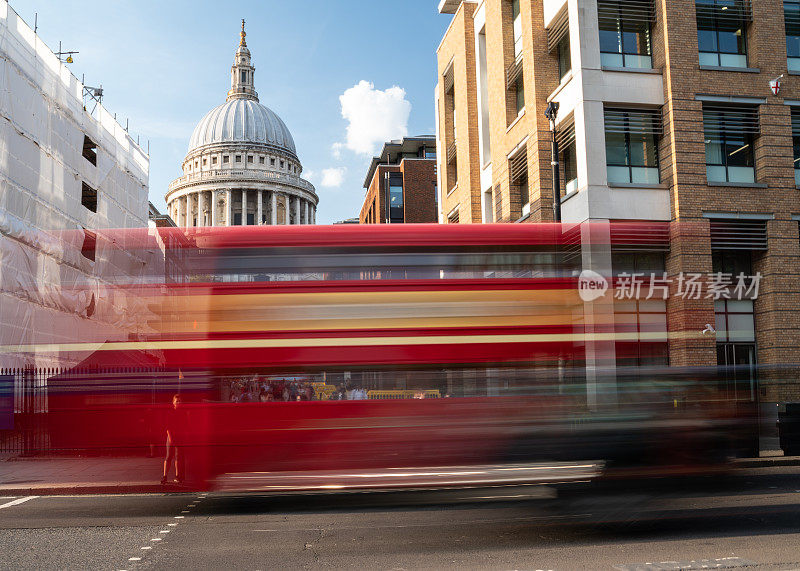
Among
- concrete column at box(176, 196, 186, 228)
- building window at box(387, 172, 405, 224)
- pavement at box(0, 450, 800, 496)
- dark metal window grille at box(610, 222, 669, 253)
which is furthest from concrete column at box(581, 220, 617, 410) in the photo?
concrete column at box(176, 196, 186, 228)

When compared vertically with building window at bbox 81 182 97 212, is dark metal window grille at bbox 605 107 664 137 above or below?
below

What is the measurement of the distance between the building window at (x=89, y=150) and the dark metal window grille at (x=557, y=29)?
2043 centimetres

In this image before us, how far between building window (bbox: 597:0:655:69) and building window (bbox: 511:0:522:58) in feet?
15.2

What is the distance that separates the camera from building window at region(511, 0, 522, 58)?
27.8m

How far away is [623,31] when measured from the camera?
23.3m

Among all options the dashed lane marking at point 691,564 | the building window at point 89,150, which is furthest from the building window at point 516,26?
the dashed lane marking at point 691,564

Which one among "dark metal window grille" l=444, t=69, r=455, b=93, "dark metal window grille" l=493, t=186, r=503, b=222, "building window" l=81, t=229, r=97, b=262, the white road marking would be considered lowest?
the white road marking

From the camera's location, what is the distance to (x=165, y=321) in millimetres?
8414

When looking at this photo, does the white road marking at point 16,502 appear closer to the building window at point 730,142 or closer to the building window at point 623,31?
the building window at point 623,31

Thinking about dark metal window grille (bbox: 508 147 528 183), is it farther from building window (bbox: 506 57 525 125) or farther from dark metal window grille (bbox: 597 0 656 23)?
dark metal window grille (bbox: 597 0 656 23)

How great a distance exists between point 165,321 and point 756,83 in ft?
70.0

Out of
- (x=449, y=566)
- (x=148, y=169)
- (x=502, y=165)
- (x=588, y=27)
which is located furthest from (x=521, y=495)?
(x=148, y=169)

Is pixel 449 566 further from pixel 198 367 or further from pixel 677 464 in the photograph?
pixel 198 367

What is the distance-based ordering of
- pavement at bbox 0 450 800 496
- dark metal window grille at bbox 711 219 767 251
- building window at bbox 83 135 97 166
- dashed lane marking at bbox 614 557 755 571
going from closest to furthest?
dashed lane marking at bbox 614 557 755 571, dark metal window grille at bbox 711 219 767 251, pavement at bbox 0 450 800 496, building window at bbox 83 135 97 166
